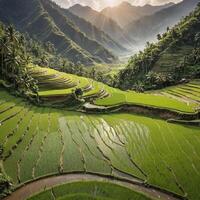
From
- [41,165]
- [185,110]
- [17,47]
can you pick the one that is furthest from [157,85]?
[41,165]

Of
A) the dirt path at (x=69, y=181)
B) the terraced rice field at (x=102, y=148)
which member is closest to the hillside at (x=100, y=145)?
the terraced rice field at (x=102, y=148)

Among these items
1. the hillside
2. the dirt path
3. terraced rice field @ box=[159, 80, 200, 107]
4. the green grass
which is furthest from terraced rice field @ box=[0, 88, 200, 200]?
terraced rice field @ box=[159, 80, 200, 107]

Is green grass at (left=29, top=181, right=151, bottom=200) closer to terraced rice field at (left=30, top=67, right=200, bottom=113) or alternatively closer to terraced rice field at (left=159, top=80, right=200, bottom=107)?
terraced rice field at (left=30, top=67, right=200, bottom=113)

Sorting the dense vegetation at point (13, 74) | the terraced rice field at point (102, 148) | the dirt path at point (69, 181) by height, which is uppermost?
the dense vegetation at point (13, 74)

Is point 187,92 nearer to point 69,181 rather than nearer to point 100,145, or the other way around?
point 100,145

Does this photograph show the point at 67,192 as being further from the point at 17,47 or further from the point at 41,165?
the point at 17,47

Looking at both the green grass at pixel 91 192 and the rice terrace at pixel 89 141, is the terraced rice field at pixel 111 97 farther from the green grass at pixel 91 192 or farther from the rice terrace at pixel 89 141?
the green grass at pixel 91 192

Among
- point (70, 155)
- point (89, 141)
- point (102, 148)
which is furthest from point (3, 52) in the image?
point (102, 148)
